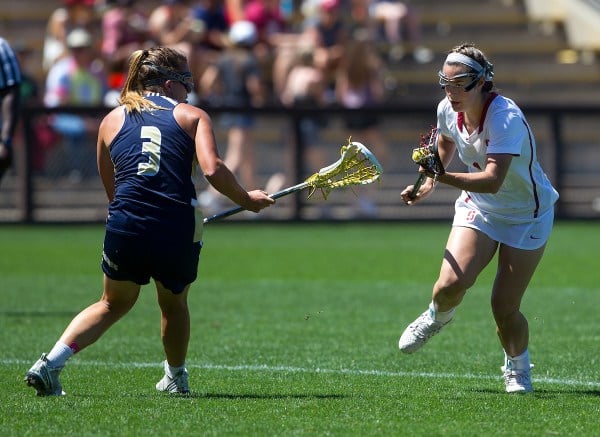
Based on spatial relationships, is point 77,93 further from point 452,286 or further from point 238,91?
point 452,286

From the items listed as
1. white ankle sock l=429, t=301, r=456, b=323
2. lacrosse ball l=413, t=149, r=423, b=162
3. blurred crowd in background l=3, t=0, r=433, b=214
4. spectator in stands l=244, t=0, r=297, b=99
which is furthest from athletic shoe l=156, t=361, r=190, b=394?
spectator in stands l=244, t=0, r=297, b=99

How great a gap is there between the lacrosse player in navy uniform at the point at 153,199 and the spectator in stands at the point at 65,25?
480 inches

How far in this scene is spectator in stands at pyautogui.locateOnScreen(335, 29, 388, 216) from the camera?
690 inches

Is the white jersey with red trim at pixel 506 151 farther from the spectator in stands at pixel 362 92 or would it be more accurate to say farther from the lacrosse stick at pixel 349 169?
the spectator in stands at pixel 362 92

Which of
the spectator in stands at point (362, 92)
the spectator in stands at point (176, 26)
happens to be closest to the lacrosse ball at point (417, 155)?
the spectator in stands at point (362, 92)

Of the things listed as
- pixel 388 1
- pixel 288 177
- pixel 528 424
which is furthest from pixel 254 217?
pixel 528 424

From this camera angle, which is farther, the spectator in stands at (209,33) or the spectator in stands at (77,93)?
the spectator in stands at (209,33)

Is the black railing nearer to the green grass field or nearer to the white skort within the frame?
the green grass field

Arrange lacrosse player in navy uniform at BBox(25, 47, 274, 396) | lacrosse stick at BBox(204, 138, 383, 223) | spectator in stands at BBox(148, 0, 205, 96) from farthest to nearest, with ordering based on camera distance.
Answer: spectator in stands at BBox(148, 0, 205, 96)
lacrosse stick at BBox(204, 138, 383, 223)
lacrosse player in navy uniform at BBox(25, 47, 274, 396)

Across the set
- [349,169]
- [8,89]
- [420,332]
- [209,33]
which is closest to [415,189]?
[349,169]

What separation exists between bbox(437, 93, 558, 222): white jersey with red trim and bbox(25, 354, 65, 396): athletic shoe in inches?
95.6

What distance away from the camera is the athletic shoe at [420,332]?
6789mm

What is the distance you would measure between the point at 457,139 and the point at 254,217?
11000 millimetres

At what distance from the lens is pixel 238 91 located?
18.4 m
